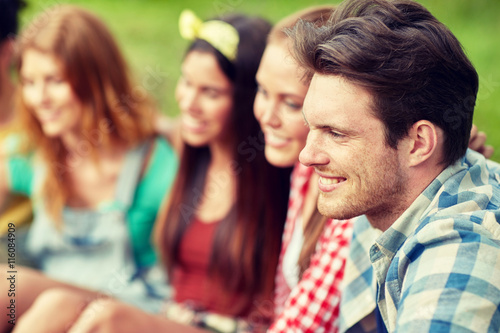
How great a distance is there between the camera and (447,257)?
4.11 feet

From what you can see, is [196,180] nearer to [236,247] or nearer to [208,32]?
[236,247]

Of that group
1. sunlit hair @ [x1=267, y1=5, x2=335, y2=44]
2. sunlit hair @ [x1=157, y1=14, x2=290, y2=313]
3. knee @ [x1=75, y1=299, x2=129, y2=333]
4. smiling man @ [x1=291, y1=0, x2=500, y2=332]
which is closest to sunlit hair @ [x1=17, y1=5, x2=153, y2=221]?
sunlit hair @ [x1=157, y1=14, x2=290, y2=313]

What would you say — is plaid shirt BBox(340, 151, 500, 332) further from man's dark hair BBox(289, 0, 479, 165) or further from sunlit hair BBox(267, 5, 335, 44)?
sunlit hair BBox(267, 5, 335, 44)

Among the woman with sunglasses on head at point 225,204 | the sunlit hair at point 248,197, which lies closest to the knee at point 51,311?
the woman with sunglasses on head at point 225,204

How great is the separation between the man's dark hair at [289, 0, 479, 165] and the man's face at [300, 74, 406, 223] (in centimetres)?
3

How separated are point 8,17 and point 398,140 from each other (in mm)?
2403

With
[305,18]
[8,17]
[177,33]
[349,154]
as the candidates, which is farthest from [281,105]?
[177,33]

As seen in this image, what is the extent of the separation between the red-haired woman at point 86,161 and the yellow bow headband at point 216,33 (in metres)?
0.44

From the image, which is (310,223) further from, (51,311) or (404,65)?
(51,311)

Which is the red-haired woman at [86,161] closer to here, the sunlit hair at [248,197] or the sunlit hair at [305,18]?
the sunlit hair at [248,197]

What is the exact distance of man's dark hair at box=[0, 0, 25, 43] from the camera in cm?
308

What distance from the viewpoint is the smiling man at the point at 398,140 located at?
4.32 ft

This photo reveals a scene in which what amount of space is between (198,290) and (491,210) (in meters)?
1.48

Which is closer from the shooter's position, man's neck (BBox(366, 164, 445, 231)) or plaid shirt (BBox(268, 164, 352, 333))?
man's neck (BBox(366, 164, 445, 231))
